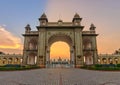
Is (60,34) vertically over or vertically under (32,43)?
over

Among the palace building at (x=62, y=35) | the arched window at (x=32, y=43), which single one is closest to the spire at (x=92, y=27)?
the palace building at (x=62, y=35)

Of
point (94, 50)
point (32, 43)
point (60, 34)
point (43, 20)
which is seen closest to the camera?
point (60, 34)

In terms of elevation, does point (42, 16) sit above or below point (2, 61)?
above

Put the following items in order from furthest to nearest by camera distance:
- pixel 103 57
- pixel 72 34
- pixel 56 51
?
pixel 103 57 < pixel 56 51 < pixel 72 34

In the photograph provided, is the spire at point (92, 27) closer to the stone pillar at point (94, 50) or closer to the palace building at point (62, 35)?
the palace building at point (62, 35)

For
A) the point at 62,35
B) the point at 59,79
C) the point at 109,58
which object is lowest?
the point at 59,79

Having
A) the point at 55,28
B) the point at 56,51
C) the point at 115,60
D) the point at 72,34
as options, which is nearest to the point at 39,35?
the point at 55,28

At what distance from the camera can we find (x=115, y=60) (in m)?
63.1

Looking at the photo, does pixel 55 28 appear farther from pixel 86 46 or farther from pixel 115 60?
pixel 115 60

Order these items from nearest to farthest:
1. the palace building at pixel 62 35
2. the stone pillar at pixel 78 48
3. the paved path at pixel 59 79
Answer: the paved path at pixel 59 79 → the stone pillar at pixel 78 48 → the palace building at pixel 62 35

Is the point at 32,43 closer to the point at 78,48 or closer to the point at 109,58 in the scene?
the point at 78,48

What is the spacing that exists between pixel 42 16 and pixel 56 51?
17621mm

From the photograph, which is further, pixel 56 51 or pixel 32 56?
pixel 56 51

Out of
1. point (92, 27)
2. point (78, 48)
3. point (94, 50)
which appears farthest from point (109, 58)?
point (78, 48)
